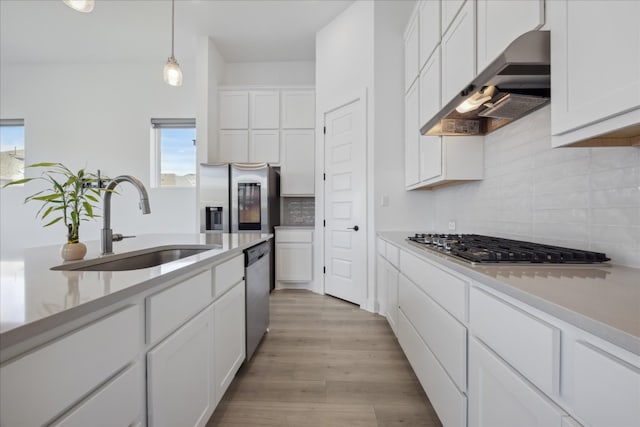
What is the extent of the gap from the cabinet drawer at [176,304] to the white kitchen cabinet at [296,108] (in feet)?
11.1

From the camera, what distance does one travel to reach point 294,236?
3.98 m

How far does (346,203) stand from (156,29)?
3518 millimetres

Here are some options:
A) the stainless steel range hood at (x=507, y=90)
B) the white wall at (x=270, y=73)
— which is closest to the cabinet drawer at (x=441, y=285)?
the stainless steel range hood at (x=507, y=90)

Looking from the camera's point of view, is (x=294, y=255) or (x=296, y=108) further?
(x=296, y=108)

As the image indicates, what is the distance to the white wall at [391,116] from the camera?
3.09 meters

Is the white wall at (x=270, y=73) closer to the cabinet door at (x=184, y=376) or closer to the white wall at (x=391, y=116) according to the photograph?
the white wall at (x=391, y=116)

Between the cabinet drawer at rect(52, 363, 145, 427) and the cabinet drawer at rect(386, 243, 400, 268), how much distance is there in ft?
5.58

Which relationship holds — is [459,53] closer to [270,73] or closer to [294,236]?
[294,236]

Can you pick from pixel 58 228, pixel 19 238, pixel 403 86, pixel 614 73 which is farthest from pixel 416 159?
pixel 19 238

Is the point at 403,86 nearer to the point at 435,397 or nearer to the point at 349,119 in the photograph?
the point at 349,119

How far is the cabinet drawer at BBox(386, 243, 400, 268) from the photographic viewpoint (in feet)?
7.02

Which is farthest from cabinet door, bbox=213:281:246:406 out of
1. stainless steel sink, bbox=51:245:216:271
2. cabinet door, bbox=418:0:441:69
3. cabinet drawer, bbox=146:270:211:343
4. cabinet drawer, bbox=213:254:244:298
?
cabinet door, bbox=418:0:441:69

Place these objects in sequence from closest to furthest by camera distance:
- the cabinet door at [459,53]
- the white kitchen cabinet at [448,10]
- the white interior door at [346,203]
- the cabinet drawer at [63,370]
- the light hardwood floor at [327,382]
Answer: the cabinet drawer at [63,370], the light hardwood floor at [327,382], the cabinet door at [459,53], the white kitchen cabinet at [448,10], the white interior door at [346,203]

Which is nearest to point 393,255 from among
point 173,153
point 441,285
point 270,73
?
point 441,285
